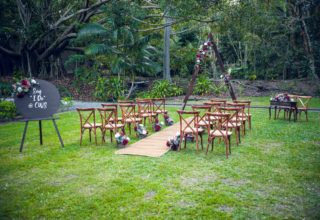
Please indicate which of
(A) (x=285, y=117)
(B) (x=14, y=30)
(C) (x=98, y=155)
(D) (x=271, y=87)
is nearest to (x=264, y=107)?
(A) (x=285, y=117)

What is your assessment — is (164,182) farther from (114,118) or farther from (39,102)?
(114,118)

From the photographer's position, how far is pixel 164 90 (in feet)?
60.6

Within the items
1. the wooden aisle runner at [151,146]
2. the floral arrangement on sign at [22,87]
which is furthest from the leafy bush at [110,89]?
the floral arrangement on sign at [22,87]

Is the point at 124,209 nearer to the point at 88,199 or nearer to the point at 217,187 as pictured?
the point at 88,199

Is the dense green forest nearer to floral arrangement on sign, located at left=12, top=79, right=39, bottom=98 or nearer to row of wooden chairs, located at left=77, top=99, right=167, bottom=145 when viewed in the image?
row of wooden chairs, located at left=77, top=99, right=167, bottom=145

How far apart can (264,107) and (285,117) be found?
2.62 metres

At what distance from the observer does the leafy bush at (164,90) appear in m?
18.2

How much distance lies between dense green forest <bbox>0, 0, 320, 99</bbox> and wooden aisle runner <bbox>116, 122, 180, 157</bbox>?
5821 millimetres

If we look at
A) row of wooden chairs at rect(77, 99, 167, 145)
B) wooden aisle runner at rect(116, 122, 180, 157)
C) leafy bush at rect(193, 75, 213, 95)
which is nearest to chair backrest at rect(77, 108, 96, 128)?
row of wooden chairs at rect(77, 99, 167, 145)

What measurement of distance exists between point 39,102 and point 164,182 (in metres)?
3.96

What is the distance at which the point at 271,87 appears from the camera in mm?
20172

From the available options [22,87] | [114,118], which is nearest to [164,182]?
[114,118]

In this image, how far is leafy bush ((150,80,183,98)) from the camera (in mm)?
18188

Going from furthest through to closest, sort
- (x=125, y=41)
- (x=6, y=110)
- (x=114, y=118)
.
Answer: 1. (x=125, y=41)
2. (x=6, y=110)
3. (x=114, y=118)
